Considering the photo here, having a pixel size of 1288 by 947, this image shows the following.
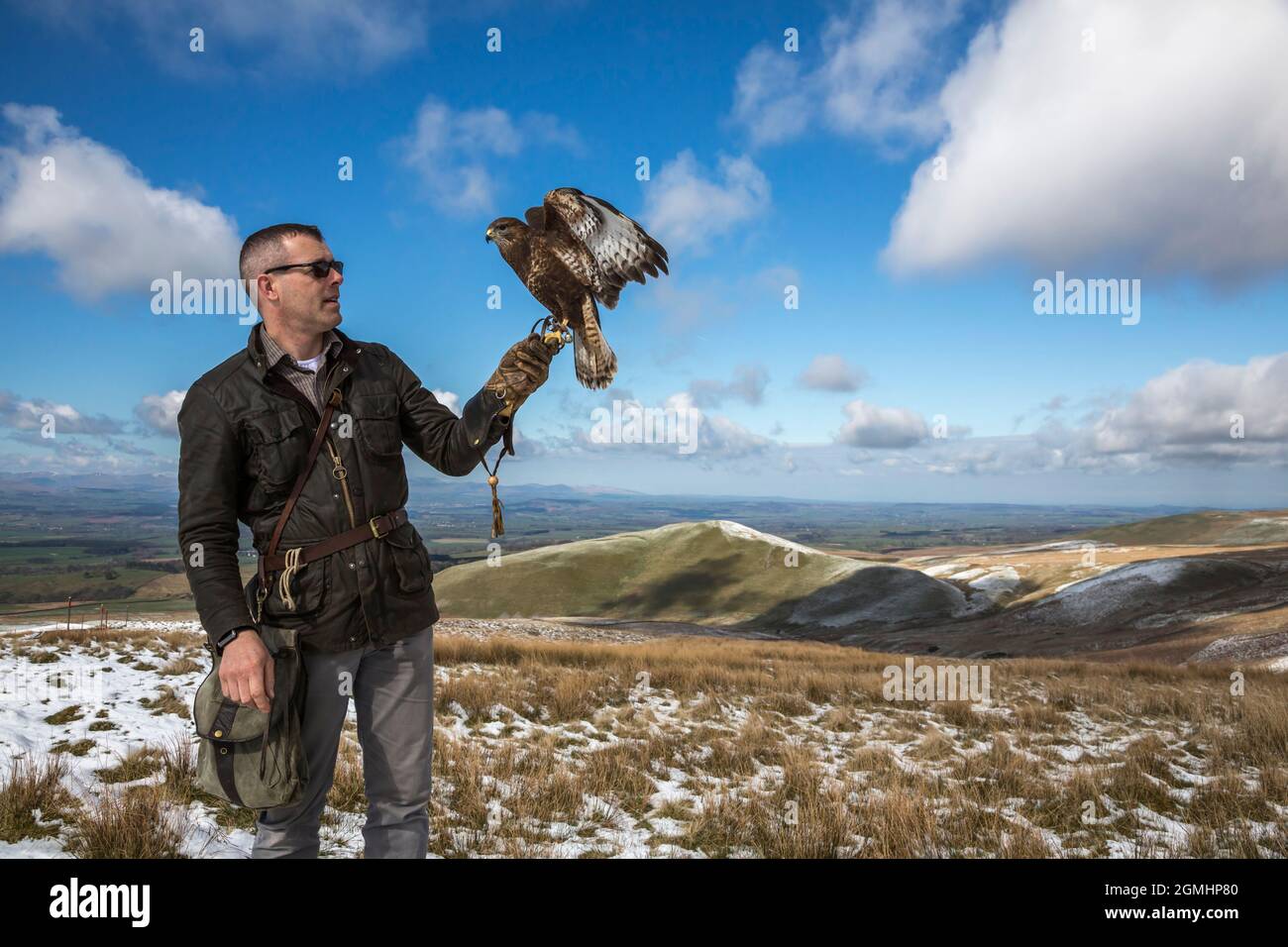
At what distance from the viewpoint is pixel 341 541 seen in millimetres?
2414

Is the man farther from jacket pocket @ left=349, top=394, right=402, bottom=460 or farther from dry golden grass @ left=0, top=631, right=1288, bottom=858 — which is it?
dry golden grass @ left=0, top=631, right=1288, bottom=858

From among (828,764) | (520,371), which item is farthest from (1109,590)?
(520,371)

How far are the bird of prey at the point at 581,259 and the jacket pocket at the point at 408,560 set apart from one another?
1010 mm

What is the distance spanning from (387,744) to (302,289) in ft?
5.58

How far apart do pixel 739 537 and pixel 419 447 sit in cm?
6600

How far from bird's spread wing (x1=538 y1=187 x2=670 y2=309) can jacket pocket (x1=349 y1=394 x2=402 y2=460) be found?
114cm

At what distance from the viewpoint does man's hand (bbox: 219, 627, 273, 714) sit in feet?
7.08

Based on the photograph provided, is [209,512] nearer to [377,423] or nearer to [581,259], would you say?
[377,423]

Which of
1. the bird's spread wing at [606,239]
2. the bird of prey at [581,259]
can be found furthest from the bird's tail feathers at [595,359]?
the bird's spread wing at [606,239]

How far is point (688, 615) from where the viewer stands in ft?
192

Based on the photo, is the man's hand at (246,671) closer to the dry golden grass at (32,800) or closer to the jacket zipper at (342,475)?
the jacket zipper at (342,475)

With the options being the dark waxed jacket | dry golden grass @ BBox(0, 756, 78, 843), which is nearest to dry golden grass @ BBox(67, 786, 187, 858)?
dry golden grass @ BBox(0, 756, 78, 843)
